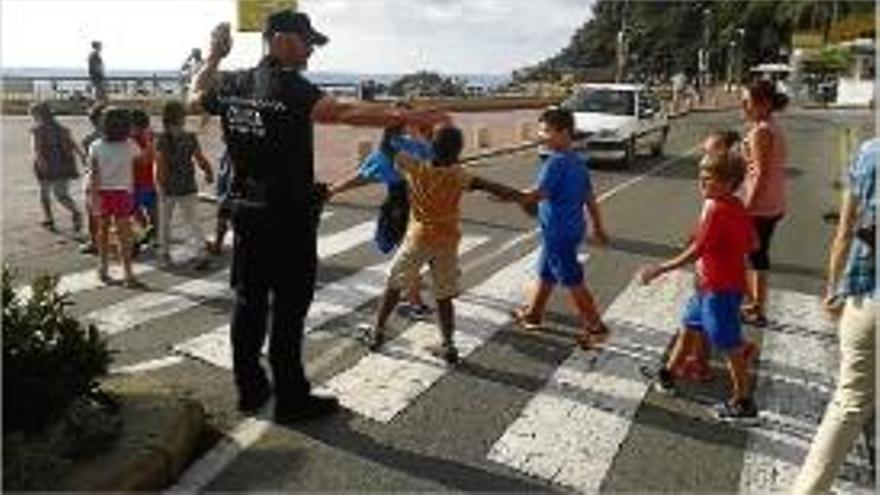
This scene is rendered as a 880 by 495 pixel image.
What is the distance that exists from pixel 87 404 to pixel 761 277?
5.24 meters

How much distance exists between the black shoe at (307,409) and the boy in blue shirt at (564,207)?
1.96 metres

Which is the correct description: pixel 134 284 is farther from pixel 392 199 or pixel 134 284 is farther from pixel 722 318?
pixel 722 318

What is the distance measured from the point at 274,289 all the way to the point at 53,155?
788 cm

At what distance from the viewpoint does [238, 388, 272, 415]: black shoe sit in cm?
659

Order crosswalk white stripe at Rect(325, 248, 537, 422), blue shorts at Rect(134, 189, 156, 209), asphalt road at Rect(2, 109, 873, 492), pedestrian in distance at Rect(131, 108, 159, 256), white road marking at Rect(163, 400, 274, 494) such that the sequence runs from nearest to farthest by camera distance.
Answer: white road marking at Rect(163, 400, 274, 494), asphalt road at Rect(2, 109, 873, 492), crosswalk white stripe at Rect(325, 248, 537, 422), pedestrian in distance at Rect(131, 108, 159, 256), blue shorts at Rect(134, 189, 156, 209)

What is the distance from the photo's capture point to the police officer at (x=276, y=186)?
6129 mm

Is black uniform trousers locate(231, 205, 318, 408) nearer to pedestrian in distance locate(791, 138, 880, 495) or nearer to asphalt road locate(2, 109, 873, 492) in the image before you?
asphalt road locate(2, 109, 873, 492)

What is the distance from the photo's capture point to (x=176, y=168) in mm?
11227

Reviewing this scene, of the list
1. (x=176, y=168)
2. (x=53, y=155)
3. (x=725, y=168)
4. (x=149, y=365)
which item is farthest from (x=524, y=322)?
(x=53, y=155)

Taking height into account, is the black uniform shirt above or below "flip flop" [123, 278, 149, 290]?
above

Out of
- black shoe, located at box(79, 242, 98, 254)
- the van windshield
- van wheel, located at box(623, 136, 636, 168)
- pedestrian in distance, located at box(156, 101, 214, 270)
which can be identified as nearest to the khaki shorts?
pedestrian in distance, located at box(156, 101, 214, 270)

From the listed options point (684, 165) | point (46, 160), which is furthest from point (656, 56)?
point (46, 160)

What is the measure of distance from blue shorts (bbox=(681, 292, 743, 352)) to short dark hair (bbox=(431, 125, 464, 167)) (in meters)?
1.74

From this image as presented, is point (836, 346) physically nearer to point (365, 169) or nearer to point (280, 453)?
point (365, 169)
